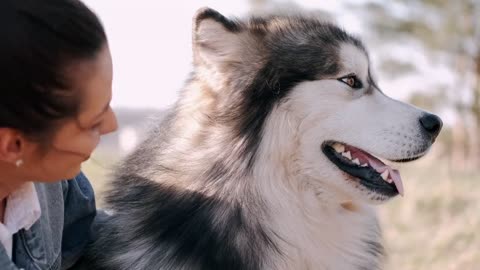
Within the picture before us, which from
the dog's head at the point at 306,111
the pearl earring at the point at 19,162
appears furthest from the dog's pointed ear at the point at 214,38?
the pearl earring at the point at 19,162

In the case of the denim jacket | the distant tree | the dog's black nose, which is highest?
the dog's black nose

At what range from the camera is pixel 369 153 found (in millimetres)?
2938

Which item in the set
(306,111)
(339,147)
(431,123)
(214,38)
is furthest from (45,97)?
(431,123)

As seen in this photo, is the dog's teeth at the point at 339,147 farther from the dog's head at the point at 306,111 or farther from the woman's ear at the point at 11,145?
the woman's ear at the point at 11,145

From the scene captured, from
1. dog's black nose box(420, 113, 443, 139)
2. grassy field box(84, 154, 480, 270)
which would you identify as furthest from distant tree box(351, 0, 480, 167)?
dog's black nose box(420, 113, 443, 139)

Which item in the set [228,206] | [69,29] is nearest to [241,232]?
[228,206]

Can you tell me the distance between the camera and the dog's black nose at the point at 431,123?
2.98m

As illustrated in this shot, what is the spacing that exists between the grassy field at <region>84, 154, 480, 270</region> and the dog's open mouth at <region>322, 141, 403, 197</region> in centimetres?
205

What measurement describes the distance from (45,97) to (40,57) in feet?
0.37

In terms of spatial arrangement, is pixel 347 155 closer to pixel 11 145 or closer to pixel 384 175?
pixel 384 175

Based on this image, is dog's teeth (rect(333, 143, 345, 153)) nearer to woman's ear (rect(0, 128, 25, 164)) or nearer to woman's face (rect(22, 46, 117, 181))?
woman's face (rect(22, 46, 117, 181))

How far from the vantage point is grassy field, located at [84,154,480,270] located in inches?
222

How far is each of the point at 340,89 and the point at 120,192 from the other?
98 cm

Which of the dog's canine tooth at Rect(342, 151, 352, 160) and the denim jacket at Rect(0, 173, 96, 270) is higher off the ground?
the dog's canine tooth at Rect(342, 151, 352, 160)
